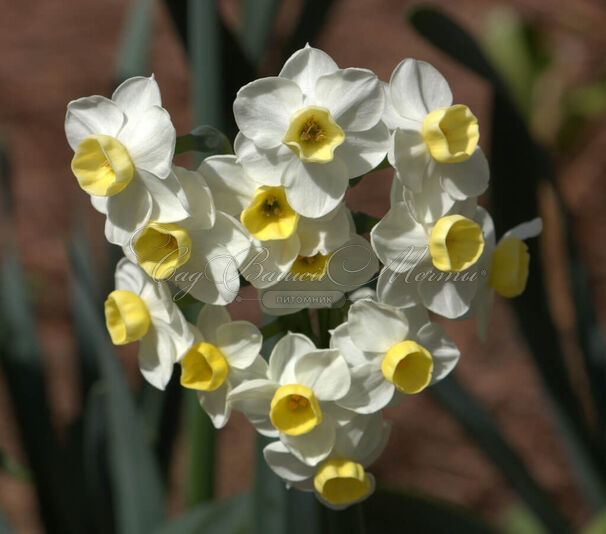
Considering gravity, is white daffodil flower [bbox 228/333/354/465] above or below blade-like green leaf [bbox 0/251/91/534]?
above

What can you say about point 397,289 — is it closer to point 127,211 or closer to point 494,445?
point 127,211

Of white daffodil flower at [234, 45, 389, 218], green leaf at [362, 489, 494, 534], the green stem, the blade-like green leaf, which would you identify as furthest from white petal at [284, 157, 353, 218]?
the blade-like green leaf

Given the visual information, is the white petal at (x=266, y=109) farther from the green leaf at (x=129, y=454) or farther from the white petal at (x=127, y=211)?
the green leaf at (x=129, y=454)

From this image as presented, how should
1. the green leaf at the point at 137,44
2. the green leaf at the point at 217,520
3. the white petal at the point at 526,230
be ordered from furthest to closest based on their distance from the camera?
the green leaf at the point at 137,44 < the green leaf at the point at 217,520 < the white petal at the point at 526,230

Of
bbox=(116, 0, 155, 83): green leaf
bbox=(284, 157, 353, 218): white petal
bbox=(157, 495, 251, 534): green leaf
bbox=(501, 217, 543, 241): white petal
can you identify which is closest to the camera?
bbox=(284, 157, 353, 218): white petal

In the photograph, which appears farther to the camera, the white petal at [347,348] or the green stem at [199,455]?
the green stem at [199,455]

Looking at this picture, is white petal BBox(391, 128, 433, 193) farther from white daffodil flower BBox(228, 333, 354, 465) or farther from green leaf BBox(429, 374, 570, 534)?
green leaf BBox(429, 374, 570, 534)

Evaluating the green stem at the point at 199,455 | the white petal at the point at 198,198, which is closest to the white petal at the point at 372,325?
the white petal at the point at 198,198

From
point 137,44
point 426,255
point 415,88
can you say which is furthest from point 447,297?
point 137,44
